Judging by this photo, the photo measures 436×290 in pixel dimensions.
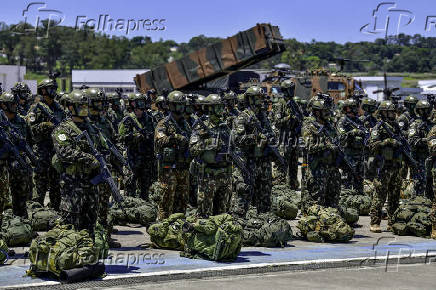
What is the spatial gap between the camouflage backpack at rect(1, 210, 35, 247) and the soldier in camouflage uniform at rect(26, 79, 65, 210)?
2.21 m

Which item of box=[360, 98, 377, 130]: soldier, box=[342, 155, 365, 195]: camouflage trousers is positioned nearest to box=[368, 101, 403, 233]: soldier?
box=[342, 155, 365, 195]: camouflage trousers

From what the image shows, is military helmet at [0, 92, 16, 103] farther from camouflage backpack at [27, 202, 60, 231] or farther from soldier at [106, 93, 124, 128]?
soldier at [106, 93, 124, 128]

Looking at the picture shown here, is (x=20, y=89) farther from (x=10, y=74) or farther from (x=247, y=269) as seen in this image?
(x=10, y=74)

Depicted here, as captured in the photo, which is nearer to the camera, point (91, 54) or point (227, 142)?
point (227, 142)

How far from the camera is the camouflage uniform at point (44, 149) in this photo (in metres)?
13.9

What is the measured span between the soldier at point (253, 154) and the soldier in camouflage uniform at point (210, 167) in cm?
113

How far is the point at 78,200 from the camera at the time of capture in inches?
391

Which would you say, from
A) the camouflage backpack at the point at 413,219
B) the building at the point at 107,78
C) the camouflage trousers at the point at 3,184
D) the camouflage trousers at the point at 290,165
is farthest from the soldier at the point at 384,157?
the building at the point at 107,78

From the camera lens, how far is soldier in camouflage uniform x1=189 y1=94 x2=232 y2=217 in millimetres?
11664

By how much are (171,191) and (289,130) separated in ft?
25.3

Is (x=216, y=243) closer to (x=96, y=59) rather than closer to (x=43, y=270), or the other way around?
(x=43, y=270)

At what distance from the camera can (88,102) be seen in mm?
10141

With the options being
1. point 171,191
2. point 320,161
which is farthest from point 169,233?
point 320,161

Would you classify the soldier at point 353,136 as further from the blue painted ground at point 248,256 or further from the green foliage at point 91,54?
the green foliage at point 91,54
